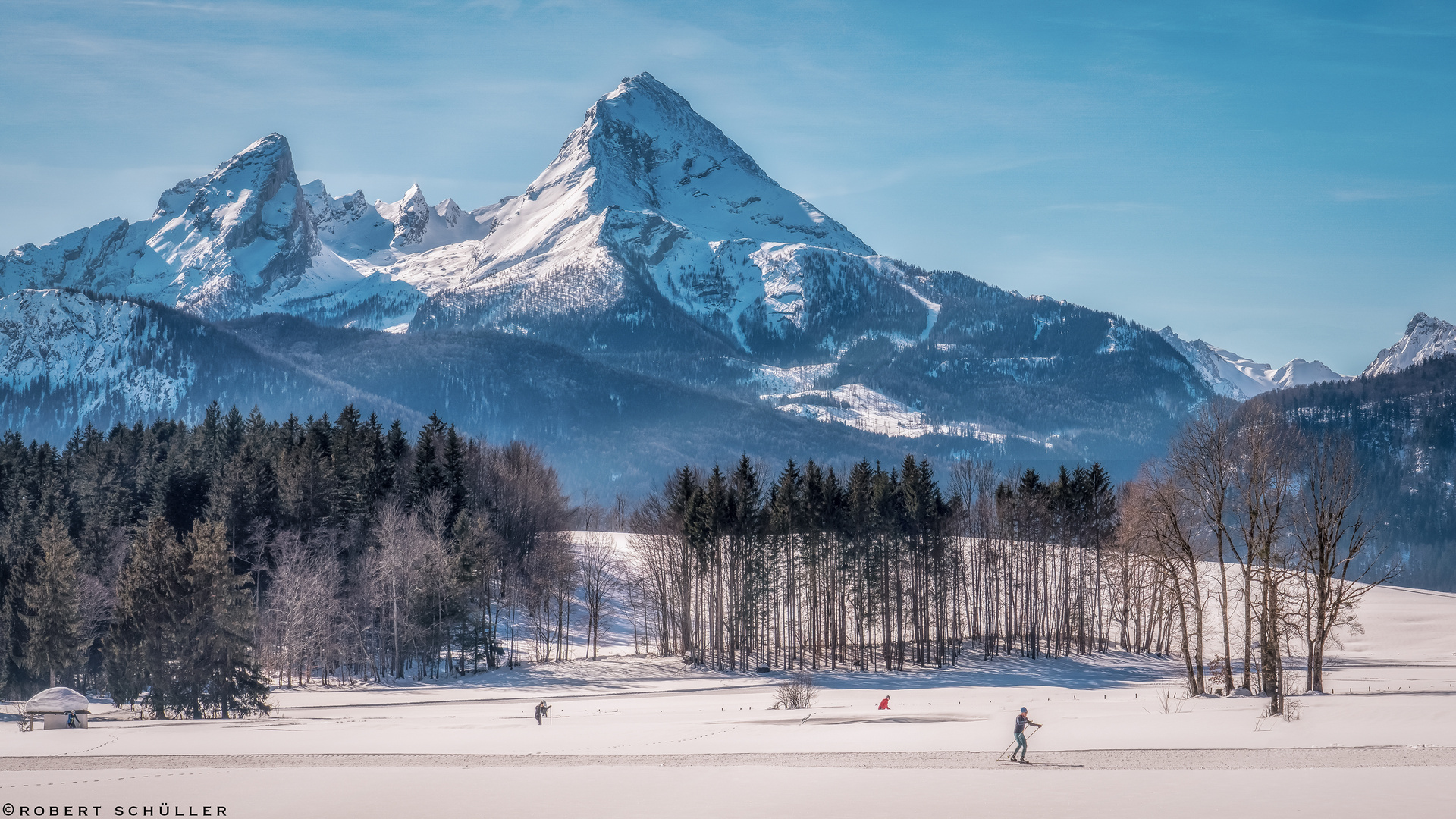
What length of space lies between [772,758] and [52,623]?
4650 centimetres

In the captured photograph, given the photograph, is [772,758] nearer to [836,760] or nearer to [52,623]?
[836,760]

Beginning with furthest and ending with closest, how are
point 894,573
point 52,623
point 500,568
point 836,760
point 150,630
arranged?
point 500,568
point 894,573
point 52,623
point 150,630
point 836,760

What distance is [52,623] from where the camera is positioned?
203 ft

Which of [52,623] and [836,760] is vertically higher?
[52,623]

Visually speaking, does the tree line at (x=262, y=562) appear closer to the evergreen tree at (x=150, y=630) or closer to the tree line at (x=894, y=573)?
the evergreen tree at (x=150, y=630)

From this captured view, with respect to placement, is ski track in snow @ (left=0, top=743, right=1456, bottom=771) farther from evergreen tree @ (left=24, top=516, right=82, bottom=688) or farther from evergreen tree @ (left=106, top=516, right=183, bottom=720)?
evergreen tree @ (left=24, top=516, right=82, bottom=688)

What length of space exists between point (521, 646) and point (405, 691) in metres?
21.1

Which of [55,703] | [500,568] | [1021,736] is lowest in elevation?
[55,703]

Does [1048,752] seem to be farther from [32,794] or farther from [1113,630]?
[1113,630]

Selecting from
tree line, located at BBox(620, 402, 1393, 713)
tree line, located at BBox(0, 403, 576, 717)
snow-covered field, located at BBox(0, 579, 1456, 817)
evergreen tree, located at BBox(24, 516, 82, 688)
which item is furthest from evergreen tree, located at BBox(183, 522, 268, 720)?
tree line, located at BBox(620, 402, 1393, 713)

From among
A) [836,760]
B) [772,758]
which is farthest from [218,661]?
[836,760]

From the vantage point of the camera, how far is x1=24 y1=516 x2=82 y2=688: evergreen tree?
201 feet

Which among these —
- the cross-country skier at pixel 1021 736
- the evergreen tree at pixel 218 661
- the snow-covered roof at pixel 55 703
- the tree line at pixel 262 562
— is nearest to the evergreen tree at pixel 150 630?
the tree line at pixel 262 562

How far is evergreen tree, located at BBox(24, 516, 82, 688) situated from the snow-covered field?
12819 mm
